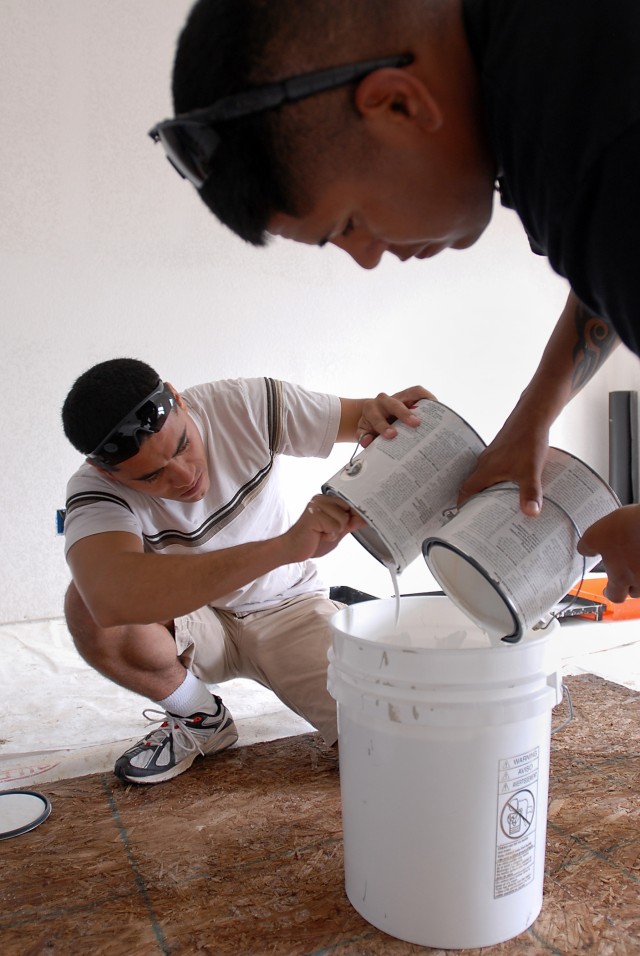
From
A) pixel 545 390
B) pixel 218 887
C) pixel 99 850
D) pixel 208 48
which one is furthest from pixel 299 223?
pixel 99 850

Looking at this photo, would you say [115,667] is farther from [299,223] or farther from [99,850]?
[299,223]

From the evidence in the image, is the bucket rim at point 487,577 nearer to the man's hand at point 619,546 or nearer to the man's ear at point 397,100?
the man's hand at point 619,546

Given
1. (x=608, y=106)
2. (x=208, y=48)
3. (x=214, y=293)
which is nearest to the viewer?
(x=608, y=106)

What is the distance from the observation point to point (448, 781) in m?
0.99

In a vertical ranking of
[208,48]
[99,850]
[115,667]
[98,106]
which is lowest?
[99,850]

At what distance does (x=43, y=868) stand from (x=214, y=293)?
247 centimetres

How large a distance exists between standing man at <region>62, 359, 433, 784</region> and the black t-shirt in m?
0.58

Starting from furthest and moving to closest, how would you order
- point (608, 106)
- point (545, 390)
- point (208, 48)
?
point (545, 390) < point (208, 48) < point (608, 106)

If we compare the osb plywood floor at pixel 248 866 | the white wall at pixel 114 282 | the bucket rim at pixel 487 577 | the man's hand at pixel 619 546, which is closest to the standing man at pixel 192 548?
the osb plywood floor at pixel 248 866

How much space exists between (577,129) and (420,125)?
0.56ft

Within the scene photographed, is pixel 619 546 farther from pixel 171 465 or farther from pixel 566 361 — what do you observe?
pixel 171 465

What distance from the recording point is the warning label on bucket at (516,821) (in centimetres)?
100

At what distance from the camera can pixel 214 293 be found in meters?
3.30

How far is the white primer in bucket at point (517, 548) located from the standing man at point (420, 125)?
0.35m
